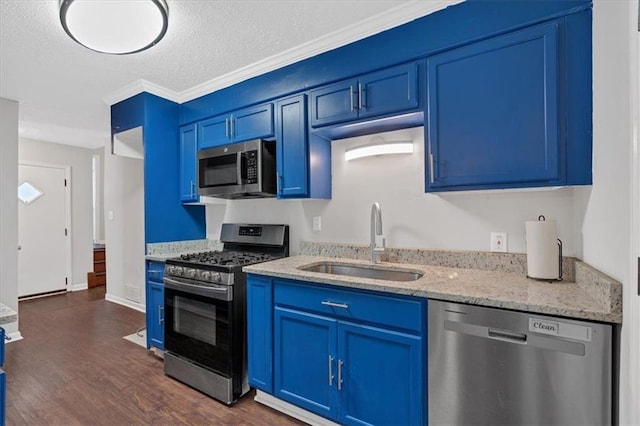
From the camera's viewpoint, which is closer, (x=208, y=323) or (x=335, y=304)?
(x=335, y=304)

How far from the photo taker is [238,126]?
8.63 ft

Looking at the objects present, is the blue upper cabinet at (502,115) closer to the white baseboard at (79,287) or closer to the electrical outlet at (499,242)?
the electrical outlet at (499,242)

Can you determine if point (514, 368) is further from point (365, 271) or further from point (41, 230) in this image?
point (41, 230)

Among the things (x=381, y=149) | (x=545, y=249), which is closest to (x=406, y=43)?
(x=381, y=149)

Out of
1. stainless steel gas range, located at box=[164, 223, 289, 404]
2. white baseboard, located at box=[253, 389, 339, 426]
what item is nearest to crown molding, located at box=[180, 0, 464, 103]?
stainless steel gas range, located at box=[164, 223, 289, 404]

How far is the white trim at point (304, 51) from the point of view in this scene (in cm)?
183

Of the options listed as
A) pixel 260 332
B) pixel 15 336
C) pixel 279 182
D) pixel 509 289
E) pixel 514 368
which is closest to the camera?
pixel 514 368

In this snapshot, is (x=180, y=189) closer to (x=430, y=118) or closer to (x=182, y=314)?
(x=182, y=314)

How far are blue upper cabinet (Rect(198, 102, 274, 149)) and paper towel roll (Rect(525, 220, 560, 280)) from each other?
1.83 metres

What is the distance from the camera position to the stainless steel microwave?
2412 millimetres

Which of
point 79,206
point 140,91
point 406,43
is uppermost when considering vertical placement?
point 140,91

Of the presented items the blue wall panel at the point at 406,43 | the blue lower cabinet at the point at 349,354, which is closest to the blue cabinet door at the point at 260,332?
the blue lower cabinet at the point at 349,354

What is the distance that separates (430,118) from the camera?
69.3 inches

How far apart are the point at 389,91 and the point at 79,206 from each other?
542cm
